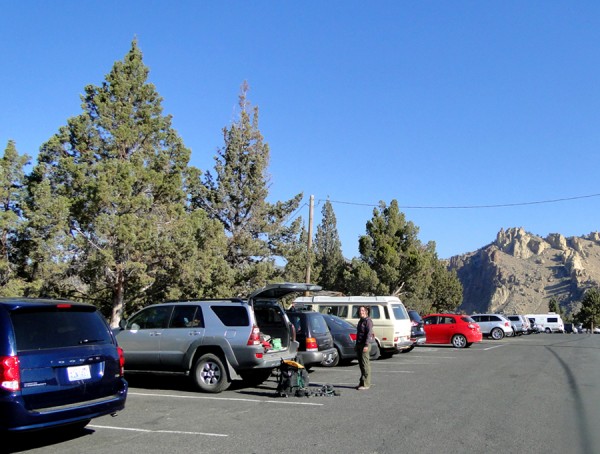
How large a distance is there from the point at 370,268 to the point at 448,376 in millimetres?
32032

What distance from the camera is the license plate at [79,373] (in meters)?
6.29

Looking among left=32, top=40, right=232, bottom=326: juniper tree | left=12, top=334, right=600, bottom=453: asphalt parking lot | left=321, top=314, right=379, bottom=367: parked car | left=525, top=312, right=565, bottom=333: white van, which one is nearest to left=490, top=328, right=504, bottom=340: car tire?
left=32, top=40, right=232, bottom=326: juniper tree

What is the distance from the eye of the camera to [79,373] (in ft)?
21.0

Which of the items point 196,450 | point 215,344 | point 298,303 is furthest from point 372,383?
point 298,303

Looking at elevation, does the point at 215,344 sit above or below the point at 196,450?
above

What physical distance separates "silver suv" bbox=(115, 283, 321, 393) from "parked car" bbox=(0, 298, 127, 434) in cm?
339

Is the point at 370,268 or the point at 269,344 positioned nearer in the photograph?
the point at 269,344

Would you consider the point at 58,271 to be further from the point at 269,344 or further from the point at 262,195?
the point at 262,195

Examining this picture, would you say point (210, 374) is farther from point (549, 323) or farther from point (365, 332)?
point (549, 323)

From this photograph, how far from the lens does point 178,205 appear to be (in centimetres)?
2341

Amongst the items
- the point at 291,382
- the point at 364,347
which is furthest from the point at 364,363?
the point at 291,382

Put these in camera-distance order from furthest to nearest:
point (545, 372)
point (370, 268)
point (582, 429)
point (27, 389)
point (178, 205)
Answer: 1. point (370, 268)
2. point (178, 205)
3. point (545, 372)
4. point (582, 429)
5. point (27, 389)

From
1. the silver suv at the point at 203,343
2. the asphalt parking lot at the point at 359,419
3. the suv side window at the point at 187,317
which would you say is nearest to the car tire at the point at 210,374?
the silver suv at the point at 203,343

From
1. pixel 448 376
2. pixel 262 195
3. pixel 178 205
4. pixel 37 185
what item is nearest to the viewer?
pixel 448 376
